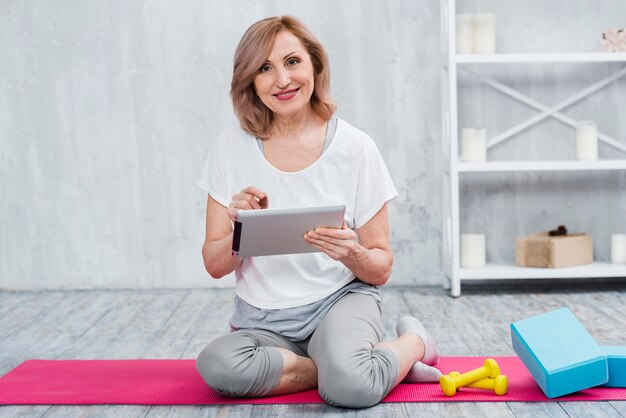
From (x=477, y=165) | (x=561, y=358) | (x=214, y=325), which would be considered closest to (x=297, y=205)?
(x=561, y=358)

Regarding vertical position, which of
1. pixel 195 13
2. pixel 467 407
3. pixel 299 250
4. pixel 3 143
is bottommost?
pixel 467 407

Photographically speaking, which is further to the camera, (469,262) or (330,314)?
(469,262)

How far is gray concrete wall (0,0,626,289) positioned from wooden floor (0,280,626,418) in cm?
21

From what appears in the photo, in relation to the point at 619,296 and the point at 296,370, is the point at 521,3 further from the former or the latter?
the point at 296,370

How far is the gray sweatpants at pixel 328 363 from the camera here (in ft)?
6.97

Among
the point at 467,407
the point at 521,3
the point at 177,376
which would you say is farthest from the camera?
the point at 521,3

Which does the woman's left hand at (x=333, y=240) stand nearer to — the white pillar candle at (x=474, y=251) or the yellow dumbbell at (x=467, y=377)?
the yellow dumbbell at (x=467, y=377)

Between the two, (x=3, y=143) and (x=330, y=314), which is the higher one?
(x=3, y=143)

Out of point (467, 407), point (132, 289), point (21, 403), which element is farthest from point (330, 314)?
point (132, 289)

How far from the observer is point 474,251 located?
3.83m

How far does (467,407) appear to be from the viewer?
2.14 metres

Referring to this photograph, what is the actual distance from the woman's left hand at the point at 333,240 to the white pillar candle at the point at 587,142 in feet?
6.34

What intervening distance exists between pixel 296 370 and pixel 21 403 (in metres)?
0.68

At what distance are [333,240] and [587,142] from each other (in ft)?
6.59
